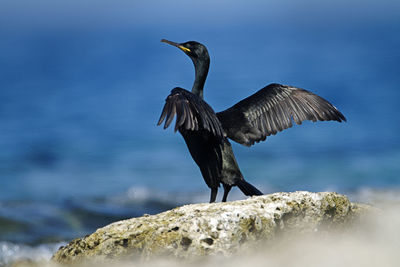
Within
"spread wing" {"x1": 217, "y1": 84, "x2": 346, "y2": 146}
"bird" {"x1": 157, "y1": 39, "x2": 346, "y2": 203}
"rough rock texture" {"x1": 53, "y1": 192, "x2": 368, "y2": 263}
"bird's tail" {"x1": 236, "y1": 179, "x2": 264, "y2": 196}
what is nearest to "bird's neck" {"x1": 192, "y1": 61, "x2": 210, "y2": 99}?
"bird" {"x1": 157, "y1": 39, "x2": 346, "y2": 203}

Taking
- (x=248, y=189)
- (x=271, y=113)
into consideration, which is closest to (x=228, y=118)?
(x=271, y=113)

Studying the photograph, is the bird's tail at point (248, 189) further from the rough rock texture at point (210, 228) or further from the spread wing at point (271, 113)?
the rough rock texture at point (210, 228)

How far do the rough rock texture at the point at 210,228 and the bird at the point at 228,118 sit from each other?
0.84 metres

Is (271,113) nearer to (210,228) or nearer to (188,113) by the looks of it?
(188,113)

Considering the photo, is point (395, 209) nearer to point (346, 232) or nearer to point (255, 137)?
point (346, 232)

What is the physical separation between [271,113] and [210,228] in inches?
100

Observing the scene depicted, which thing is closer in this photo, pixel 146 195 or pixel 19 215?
pixel 19 215

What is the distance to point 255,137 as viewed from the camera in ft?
22.4

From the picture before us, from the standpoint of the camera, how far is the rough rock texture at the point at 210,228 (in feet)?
15.6

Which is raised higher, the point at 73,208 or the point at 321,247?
the point at 73,208

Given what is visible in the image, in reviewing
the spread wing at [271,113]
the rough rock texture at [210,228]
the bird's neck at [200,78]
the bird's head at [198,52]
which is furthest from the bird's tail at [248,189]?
the bird's head at [198,52]

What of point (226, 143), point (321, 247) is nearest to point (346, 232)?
point (321, 247)

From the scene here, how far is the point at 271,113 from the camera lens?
704 cm

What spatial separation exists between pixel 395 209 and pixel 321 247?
5.63 feet
